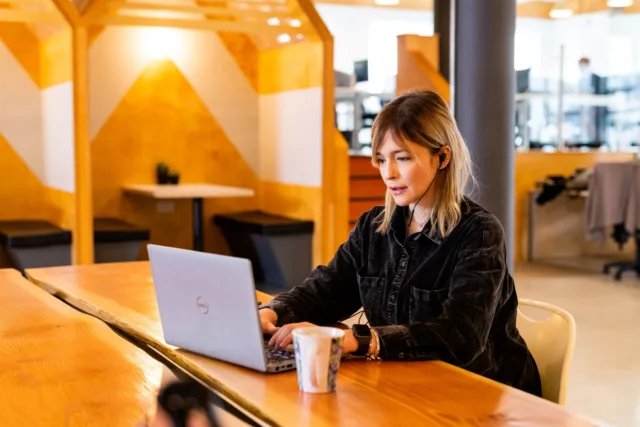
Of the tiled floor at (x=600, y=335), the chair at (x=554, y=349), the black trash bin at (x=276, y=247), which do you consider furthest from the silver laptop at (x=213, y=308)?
the black trash bin at (x=276, y=247)

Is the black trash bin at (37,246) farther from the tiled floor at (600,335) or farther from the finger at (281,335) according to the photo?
the finger at (281,335)

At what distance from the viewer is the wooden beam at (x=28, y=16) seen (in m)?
6.06

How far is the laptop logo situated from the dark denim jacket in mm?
371

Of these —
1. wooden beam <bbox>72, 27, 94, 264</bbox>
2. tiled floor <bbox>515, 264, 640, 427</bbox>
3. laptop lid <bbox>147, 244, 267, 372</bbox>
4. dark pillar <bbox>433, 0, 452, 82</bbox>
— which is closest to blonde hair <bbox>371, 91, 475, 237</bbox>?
laptop lid <bbox>147, 244, 267, 372</bbox>

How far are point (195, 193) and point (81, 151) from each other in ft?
2.92

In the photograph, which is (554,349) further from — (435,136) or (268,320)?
(268,320)

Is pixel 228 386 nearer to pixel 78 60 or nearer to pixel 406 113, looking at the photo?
pixel 406 113

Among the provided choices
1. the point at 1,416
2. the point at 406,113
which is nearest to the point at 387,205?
the point at 406,113

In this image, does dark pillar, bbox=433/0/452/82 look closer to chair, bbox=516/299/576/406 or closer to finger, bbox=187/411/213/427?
chair, bbox=516/299/576/406

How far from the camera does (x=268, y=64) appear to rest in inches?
302

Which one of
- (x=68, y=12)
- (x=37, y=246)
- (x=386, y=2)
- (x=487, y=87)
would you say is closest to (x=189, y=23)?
(x=68, y=12)

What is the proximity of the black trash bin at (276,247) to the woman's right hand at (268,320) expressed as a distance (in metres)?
4.72

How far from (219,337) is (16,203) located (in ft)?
18.7

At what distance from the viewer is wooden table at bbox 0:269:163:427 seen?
1.49 m
